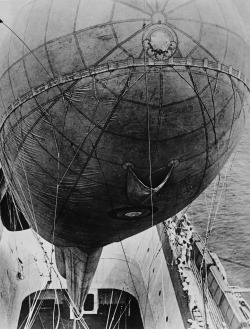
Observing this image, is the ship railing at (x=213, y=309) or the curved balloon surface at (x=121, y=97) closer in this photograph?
the curved balloon surface at (x=121, y=97)

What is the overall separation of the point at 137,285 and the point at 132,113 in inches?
425

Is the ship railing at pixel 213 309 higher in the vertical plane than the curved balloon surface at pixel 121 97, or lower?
lower

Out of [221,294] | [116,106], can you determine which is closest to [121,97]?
[116,106]

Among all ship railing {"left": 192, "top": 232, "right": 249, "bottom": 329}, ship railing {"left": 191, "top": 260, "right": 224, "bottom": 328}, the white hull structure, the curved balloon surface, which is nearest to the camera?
the curved balloon surface

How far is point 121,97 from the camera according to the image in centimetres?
431

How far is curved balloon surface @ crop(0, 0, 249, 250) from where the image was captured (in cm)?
422

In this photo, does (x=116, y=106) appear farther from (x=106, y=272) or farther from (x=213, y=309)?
(x=106, y=272)

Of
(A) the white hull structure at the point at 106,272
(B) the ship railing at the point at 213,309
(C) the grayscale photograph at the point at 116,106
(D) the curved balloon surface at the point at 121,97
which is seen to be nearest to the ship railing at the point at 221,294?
(B) the ship railing at the point at 213,309

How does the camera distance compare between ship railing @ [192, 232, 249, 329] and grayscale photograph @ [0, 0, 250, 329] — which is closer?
grayscale photograph @ [0, 0, 250, 329]

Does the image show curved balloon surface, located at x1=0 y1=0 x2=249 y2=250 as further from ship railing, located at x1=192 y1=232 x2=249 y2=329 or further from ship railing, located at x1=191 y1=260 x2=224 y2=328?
ship railing, located at x1=191 y1=260 x2=224 y2=328

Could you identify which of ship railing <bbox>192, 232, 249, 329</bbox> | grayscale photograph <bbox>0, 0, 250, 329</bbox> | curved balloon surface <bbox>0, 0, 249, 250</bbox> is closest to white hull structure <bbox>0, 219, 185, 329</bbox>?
ship railing <bbox>192, 232, 249, 329</bbox>

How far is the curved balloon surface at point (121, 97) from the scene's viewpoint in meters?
4.22

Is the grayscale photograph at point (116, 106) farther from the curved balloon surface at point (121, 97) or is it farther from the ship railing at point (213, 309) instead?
the ship railing at point (213, 309)

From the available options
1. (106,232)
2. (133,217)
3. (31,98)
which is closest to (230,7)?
(31,98)
